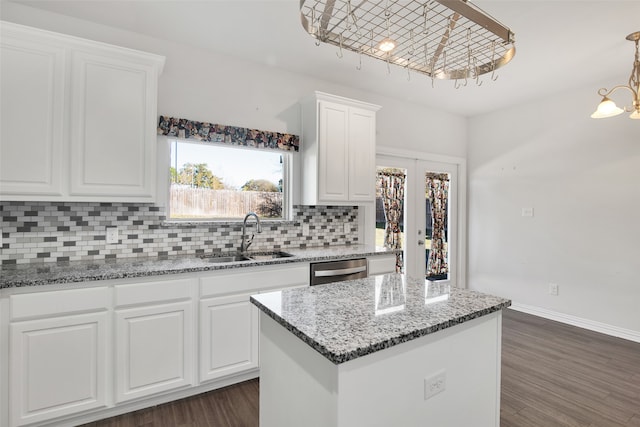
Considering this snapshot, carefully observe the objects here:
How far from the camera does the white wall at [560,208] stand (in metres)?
3.42

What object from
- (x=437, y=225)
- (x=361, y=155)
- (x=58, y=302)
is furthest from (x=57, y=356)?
(x=437, y=225)

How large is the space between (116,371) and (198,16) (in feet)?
8.15

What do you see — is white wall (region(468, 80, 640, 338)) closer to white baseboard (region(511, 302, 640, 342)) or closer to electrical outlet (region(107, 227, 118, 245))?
white baseboard (region(511, 302, 640, 342))

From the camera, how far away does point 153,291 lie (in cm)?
214

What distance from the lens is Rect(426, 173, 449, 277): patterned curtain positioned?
15.1 ft

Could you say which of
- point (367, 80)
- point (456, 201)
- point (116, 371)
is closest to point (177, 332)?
point (116, 371)

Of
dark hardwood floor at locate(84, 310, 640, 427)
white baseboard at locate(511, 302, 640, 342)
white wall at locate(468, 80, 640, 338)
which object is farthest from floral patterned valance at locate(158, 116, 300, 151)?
white baseboard at locate(511, 302, 640, 342)

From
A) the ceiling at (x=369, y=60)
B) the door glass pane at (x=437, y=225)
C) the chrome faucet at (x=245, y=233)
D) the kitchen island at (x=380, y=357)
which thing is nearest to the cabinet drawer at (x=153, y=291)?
the chrome faucet at (x=245, y=233)

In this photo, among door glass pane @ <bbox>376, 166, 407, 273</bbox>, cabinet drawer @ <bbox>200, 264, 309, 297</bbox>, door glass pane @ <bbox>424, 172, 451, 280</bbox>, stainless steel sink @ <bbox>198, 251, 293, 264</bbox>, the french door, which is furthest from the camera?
door glass pane @ <bbox>424, 172, 451, 280</bbox>

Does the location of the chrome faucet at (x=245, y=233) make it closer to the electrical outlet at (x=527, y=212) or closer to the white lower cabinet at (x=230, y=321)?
the white lower cabinet at (x=230, y=321)

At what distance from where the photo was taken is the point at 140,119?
2330 millimetres

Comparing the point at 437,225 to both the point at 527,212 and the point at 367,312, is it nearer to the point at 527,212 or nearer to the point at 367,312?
the point at 527,212

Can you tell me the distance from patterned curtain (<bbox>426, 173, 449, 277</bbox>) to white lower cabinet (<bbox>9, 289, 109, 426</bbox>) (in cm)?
382

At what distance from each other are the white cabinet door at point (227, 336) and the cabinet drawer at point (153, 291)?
163 millimetres
